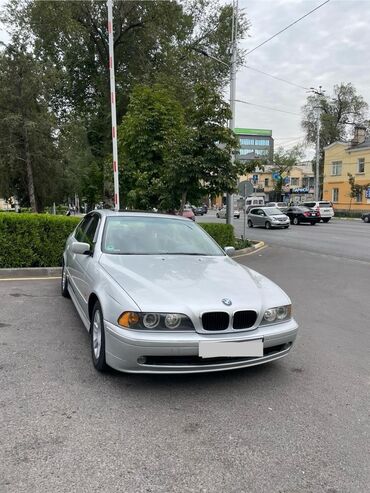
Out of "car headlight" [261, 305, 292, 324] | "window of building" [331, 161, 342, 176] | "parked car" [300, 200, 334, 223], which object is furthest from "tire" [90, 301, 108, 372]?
"window of building" [331, 161, 342, 176]

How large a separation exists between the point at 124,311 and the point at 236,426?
3.93ft

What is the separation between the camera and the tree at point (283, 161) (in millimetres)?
68062

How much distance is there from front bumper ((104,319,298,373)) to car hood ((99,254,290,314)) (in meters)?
0.21

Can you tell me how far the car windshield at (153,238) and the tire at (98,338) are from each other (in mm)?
841

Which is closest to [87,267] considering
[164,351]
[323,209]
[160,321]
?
[160,321]

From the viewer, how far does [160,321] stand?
3.41 m

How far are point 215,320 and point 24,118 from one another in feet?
51.7

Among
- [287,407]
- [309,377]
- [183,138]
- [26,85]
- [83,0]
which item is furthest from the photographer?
[83,0]

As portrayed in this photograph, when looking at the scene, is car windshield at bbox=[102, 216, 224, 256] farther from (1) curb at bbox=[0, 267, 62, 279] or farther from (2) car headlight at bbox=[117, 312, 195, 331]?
(1) curb at bbox=[0, 267, 62, 279]

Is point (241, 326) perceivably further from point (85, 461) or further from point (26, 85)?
point (26, 85)

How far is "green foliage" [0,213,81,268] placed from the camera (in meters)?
8.88

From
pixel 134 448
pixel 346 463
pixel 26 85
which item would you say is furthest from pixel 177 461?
pixel 26 85

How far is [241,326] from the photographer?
360 cm

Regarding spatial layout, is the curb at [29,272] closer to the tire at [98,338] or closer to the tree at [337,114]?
the tire at [98,338]
